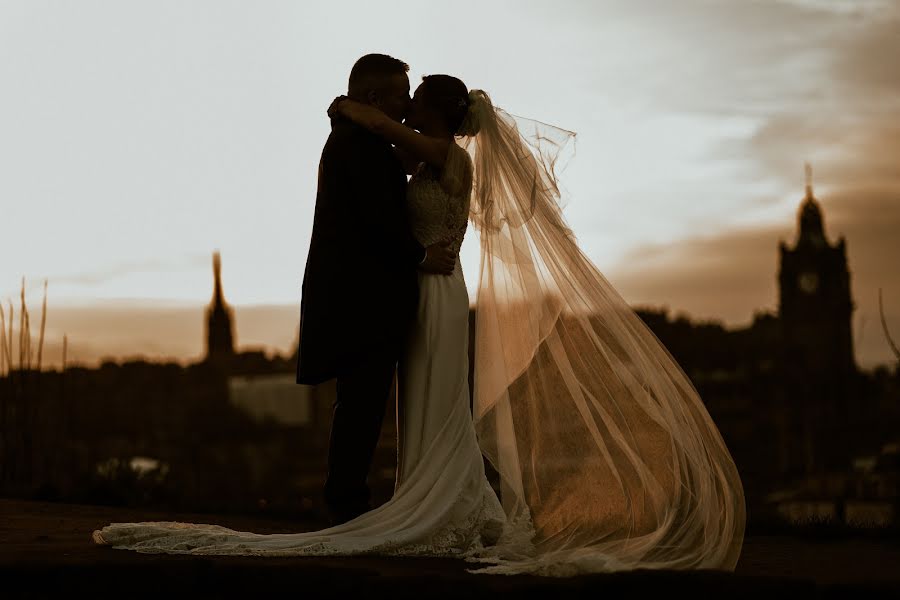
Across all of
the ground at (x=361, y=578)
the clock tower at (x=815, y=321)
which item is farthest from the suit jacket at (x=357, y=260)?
the clock tower at (x=815, y=321)

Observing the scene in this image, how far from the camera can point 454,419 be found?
512 cm

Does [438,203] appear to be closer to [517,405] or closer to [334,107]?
[334,107]

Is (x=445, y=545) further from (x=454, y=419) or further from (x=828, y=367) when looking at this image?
(x=828, y=367)

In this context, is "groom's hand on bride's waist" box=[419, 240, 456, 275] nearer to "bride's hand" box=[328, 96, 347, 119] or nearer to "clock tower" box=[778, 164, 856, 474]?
"bride's hand" box=[328, 96, 347, 119]

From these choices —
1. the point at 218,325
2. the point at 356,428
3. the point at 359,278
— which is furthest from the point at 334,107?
the point at 218,325

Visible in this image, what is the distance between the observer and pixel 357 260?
16.5 ft

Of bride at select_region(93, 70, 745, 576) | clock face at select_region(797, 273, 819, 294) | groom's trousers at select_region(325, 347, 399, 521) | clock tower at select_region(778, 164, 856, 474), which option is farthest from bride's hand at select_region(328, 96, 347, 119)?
clock face at select_region(797, 273, 819, 294)

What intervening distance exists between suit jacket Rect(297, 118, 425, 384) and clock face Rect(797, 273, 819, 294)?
126 m

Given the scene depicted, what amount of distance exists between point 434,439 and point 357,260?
2.46 ft

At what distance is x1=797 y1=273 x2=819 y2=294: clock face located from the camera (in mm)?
126375

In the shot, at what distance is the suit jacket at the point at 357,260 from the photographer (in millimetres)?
4977

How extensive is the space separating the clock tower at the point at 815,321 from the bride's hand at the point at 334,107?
357ft

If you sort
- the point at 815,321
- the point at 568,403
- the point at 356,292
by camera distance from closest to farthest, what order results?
the point at 356,292 → the point at 568,403 → the point at 815,321

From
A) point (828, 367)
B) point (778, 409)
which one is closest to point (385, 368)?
point (778, 409)
